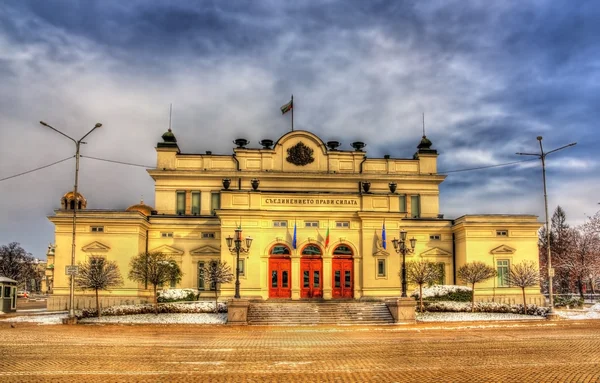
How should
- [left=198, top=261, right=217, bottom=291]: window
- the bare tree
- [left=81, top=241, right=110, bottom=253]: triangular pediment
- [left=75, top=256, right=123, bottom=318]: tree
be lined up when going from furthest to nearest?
[left=198, top=261, right=217, bottom=291]: window, [left=81, top=241, right=110, bottom=253]: triangular pediment, the bare tree, [left=75, top=256, right=123, bottom=318]: tree

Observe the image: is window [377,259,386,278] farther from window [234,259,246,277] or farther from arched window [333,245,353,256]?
window [234,259,246,277]

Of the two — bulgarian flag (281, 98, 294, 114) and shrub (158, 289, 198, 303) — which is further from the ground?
bulgarian flag (281, 98, 294, 114)

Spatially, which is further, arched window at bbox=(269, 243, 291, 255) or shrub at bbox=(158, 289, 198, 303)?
arched window at bbox=(269, 243, 291, 255)

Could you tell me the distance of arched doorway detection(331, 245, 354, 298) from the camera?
145 ft

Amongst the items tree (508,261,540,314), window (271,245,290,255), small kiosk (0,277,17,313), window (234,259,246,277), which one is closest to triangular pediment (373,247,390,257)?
window (271,245,290,255)

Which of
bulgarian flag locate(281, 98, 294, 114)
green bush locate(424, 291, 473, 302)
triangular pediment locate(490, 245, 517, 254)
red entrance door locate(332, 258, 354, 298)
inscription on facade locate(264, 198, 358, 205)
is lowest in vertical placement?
green bush locate(424, 291, 473, 302)

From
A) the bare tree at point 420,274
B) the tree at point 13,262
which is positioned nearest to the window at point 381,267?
the bare tree at point 420,274

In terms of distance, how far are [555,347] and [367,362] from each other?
8251 millimetres

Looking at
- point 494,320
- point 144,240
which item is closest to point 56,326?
point 144,240

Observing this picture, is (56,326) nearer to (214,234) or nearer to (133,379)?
(214,234)

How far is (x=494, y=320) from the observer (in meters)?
36.3

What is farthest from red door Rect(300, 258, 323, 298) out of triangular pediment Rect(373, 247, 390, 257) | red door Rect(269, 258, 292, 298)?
triangular pediment Rect(373, 247, 390, 257)

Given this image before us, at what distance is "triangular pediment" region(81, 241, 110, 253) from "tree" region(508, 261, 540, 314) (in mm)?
29137

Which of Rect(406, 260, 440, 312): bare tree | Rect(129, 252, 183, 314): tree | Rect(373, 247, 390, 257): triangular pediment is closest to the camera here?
Rect(129, 252, 183, 314): tree
